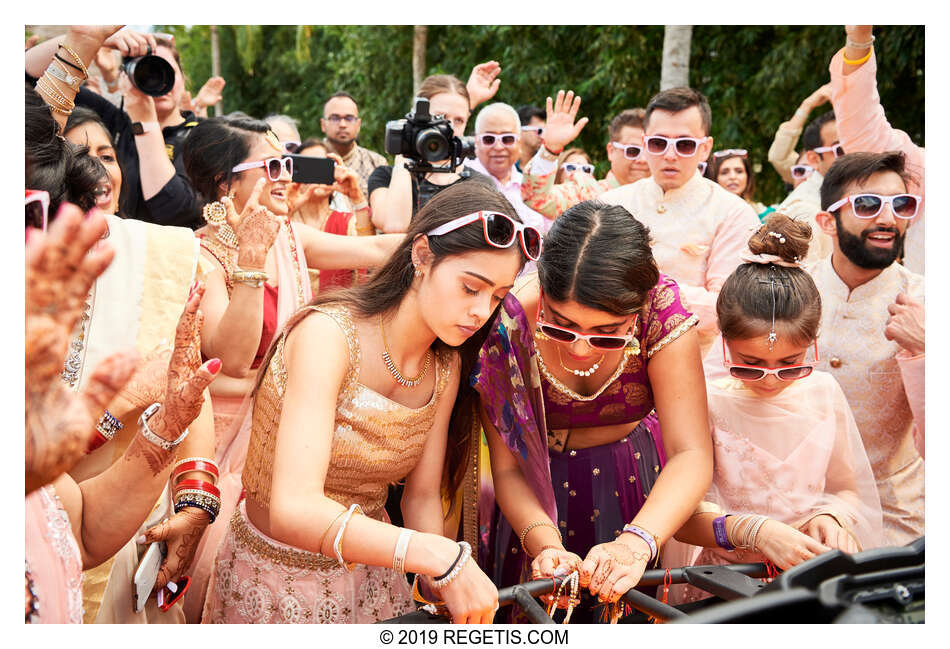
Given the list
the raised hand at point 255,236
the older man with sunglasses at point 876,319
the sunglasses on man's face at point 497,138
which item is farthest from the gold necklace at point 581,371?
the sunglasses on man's face at point 497,138

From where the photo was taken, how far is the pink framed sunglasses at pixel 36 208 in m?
1.18

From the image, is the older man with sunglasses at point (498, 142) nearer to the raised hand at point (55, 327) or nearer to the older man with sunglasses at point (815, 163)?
the older man with sunglasses at point (815, 163)

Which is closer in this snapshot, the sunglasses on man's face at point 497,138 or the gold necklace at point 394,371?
the gold necklace at point 394,371

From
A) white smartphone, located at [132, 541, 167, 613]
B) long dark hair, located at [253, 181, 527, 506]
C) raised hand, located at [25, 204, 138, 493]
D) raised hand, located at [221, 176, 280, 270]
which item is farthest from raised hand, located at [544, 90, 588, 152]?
raised hand, located at [25, 204, 138, 493]

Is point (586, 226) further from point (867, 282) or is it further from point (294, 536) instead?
point (867, 282)

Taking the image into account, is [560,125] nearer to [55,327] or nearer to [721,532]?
[721,532]

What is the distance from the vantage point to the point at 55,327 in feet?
3.09

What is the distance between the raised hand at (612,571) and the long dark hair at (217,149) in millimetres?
1700

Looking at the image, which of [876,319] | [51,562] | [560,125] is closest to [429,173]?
[560,125]

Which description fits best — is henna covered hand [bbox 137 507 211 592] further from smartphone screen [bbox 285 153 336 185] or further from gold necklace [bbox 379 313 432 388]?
smartphone screen [bbox 285 153 336 185]

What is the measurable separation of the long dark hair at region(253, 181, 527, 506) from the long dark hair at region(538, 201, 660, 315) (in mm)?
176
